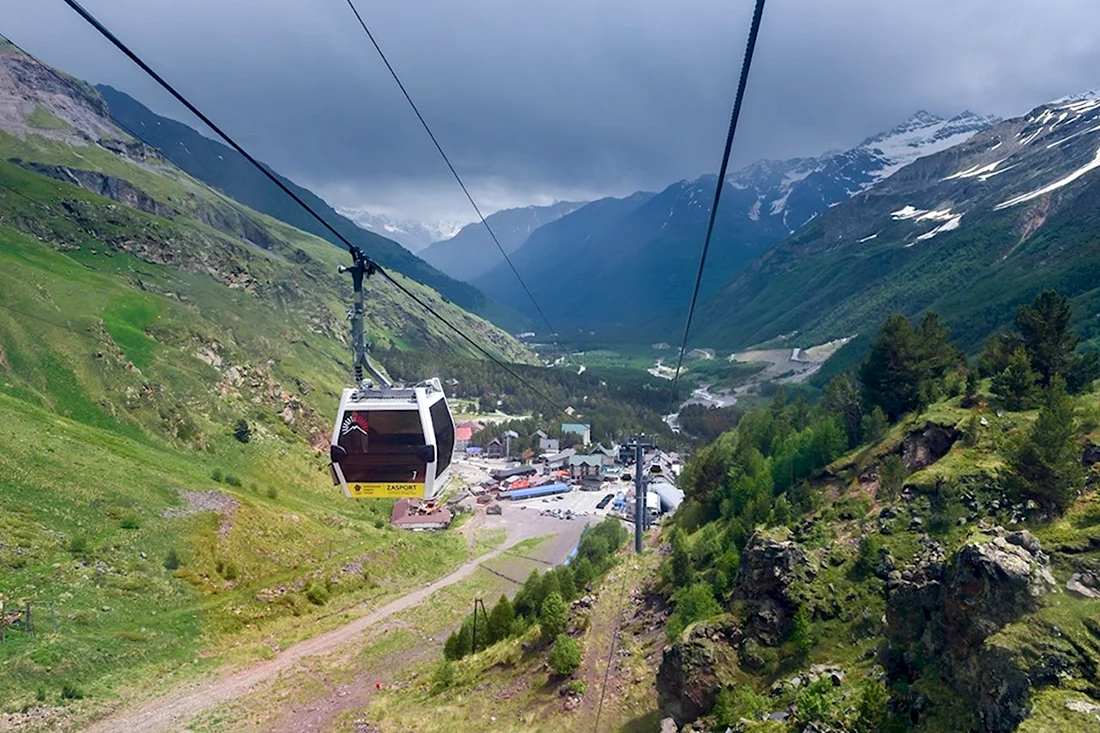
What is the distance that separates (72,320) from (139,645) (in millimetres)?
55473

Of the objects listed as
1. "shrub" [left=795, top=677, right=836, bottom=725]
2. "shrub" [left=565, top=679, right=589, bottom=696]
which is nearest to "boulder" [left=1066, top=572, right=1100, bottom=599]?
"shrub" [left=795, top=677, right=836, bottom=725]

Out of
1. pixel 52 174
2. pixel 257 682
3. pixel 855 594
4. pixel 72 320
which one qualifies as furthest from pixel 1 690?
pixel 52 174

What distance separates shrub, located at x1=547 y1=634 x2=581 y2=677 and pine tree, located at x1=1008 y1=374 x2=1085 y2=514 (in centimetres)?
2179

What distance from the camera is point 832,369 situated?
19388 cm

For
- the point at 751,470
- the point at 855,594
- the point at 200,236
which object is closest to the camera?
the point at 855,594

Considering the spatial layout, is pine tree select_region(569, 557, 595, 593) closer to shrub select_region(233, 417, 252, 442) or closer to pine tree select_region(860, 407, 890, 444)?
pine tree select_region(860, 407, 890, 444)

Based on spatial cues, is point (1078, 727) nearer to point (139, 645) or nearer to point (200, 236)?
point (139, 645)

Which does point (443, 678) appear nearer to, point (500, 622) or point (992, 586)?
point (500, 622)

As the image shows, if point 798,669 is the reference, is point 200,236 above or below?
above

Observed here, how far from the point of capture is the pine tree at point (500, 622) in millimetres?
44312

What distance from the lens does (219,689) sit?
3791 centimetres

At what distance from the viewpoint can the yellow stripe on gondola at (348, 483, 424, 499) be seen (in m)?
20.5

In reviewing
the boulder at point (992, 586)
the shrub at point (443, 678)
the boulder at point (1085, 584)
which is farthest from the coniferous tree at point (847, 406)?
the shrub at point (443, 678)

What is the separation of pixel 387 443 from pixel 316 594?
41.1 metres
